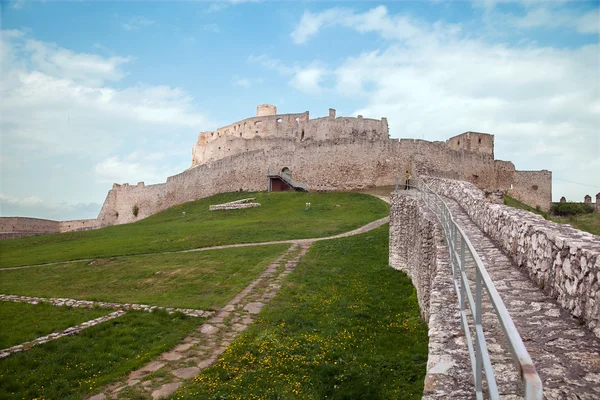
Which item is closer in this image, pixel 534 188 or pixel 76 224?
pixel 534 188

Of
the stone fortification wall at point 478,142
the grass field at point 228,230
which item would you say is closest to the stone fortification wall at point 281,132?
the stone fortification wall at point 478,142

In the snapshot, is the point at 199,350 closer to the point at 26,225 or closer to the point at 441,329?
the point at 441,329

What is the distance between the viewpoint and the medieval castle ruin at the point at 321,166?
42.9 m

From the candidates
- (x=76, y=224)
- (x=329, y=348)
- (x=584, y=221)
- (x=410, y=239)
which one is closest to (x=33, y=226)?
(x=76, y=224)

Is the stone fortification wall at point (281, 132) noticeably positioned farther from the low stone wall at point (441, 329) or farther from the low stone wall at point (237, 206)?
the low stone wall at point (441, 329)

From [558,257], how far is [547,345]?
4.50ft

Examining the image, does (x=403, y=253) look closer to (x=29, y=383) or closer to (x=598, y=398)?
(x=29, y=383)

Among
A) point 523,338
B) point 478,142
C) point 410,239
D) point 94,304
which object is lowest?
point 94,304

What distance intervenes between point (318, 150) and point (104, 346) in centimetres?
3670

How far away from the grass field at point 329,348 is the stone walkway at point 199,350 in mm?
357

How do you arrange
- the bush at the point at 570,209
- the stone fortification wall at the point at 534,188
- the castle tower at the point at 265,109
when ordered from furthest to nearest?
the castle tower at the point at 265,109, the stone fortification wall at the point at 534,188, the bush at the point at 570,209

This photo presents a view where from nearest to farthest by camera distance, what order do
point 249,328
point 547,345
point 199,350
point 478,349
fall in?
point 478,349, point 547,345, point 199,350, point 249,328

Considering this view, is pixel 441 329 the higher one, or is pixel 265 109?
pixel 265 109

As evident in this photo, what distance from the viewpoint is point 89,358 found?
8.91 metres
